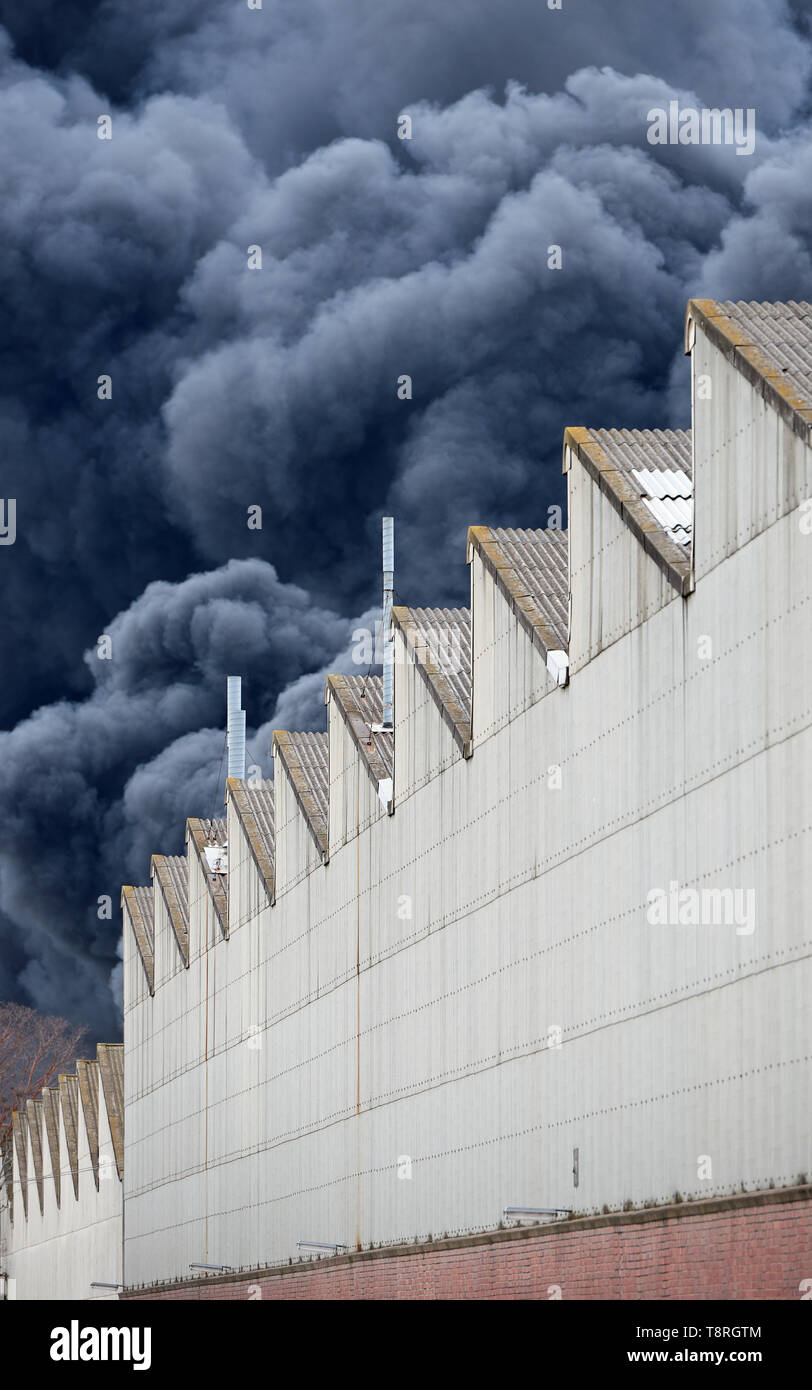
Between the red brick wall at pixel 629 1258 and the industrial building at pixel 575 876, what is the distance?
10.3 inches

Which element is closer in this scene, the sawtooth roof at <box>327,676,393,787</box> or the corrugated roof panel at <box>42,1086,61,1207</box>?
the sawtooth roof at <box>327,676,393,787</box>

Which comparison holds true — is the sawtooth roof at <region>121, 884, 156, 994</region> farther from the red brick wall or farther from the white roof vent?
the red brick wall

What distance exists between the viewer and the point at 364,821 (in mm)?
39812

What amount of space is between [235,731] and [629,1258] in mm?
36568

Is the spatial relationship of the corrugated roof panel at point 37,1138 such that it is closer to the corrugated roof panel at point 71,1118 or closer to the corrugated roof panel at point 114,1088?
the corrugated roof panel at point 71,1118

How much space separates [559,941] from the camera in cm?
2803

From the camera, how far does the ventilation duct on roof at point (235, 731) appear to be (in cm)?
5738

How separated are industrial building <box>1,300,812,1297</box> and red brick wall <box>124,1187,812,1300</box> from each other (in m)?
0.26

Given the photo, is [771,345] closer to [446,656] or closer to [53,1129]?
[446,656]

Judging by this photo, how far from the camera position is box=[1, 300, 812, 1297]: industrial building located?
21.6 m

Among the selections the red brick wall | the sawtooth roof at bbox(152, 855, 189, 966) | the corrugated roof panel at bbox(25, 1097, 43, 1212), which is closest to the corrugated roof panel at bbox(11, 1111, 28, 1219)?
the corrugated roof panel at bbox(25, 1097, 43, 1212)

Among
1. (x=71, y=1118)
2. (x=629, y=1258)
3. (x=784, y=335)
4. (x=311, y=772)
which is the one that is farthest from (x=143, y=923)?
(x=784, y=335)

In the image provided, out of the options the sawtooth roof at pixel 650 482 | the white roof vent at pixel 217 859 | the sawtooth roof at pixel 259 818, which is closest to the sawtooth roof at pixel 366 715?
the sawtooth roof at pixel 259 818
